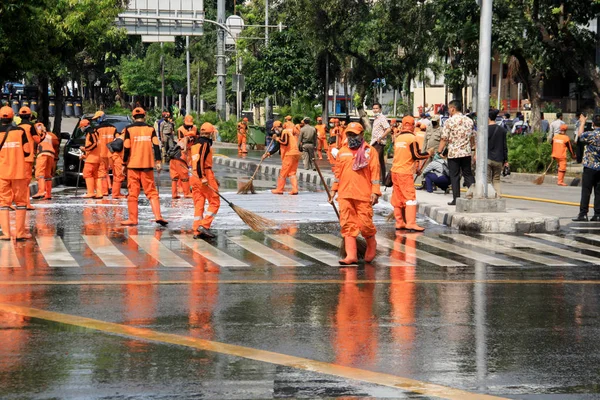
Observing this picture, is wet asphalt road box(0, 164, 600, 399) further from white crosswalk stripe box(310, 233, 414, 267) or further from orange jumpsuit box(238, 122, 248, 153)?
orange jumpsuit box(238, 122, 248, 153)

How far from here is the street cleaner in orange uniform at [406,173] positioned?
16938 mm

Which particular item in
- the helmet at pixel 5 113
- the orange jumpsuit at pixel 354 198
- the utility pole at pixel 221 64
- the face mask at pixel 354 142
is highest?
the utility pole at pixel 221 64

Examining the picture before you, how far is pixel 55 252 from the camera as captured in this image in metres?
14.4

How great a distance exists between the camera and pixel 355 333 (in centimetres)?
903

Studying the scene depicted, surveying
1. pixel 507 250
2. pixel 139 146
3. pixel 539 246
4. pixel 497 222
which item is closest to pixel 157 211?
pixel 139 146

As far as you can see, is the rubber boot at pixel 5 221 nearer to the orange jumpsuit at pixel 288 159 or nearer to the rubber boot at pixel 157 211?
the rubber boot at pixel 157 211

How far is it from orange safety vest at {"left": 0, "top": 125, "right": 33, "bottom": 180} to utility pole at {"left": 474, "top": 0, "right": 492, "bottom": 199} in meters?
7.29

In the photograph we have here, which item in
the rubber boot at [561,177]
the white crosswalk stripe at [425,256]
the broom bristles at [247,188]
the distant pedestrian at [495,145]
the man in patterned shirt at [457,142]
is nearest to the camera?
the white crosswalk stripe at [425,256]

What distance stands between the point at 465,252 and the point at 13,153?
6120 mm

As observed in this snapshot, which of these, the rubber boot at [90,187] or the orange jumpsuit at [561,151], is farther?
the orange jumpsuit at [561,151]

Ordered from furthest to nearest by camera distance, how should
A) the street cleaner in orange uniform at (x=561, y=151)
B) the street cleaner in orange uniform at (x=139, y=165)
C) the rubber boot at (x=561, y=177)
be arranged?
the rubber boot at (x=561, y=177), the street cleaner in orange uniform at (x=561, y=151), the street cleaner in orange uniform at (x=139, y=165)

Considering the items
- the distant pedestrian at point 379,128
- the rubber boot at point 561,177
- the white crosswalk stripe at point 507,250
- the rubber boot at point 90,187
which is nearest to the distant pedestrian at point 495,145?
the white crosswalk stripe at point 507,250

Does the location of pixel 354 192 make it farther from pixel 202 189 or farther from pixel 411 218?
pixel 411 218

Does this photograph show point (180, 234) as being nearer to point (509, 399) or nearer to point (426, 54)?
point (509, 399)
